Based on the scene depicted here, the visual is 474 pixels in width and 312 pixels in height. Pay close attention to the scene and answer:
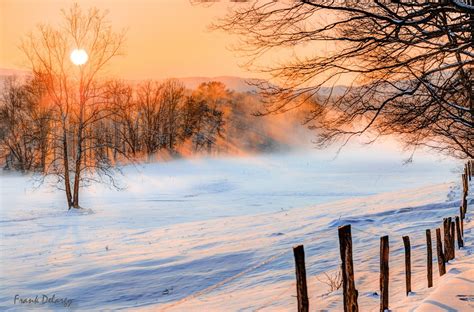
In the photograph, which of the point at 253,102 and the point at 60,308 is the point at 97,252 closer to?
the point at 60,308

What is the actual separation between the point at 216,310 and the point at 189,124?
2456 inches

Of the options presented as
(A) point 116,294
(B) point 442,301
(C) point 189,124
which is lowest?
(A) point 116,294

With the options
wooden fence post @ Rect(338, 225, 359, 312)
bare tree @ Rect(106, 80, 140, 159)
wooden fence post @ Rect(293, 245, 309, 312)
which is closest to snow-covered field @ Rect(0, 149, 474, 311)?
wooden fence post @ Rect(338, 225, 359, 312)

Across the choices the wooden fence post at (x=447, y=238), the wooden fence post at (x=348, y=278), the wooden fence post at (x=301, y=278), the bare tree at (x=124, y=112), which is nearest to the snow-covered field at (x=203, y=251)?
the wooden fence post at (x=447, y=238)

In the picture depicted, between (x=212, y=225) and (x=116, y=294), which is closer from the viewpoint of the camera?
(x=116, y=294)

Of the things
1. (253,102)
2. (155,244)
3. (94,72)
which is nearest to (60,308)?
(155,244)

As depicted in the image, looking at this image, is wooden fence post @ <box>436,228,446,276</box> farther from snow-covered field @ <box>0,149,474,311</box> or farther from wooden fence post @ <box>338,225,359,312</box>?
wooden fence post @ <box>338,225,359,312</box>

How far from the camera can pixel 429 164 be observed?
51.8m

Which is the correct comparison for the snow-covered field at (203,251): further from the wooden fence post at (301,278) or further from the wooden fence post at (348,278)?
the wooden fence post at (301,278)
